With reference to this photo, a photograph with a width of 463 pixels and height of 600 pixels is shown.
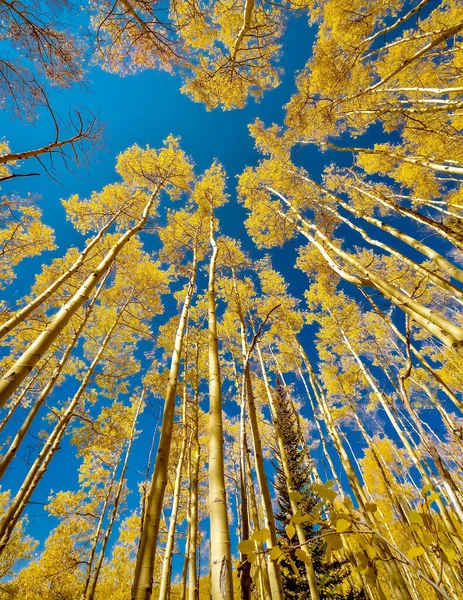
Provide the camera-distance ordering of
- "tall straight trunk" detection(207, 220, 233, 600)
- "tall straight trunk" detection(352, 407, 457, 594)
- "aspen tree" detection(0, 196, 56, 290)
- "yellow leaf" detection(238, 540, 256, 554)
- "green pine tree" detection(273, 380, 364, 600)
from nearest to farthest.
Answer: "yellow leaf" detection(238, 540, 256, 554), "tall straight trunk" detection(207, 220, 233, 600), "tall straight trunk" detection(352, 407, 457, 594), "green pine tree" detection(273, 380, 364, 600), "aspen tree" detection(0, 196, 56, 290)

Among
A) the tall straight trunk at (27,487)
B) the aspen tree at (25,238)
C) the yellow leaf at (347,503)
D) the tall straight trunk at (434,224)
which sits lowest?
the yellow leaf at (347,503)

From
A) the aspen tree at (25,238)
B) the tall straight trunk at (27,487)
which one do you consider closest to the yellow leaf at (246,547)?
the tall straight trunk at (27,487)

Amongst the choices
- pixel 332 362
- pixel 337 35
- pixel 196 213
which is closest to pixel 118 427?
pixel 196 213

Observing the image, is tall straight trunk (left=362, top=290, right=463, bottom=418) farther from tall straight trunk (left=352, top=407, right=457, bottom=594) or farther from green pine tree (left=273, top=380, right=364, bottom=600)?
green pine tree (left=273, top=380, right=364, bottom=600)

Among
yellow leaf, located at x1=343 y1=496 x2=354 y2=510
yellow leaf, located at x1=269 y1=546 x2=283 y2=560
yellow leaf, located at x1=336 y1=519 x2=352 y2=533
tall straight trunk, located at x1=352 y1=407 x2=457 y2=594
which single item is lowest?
yellow leaf, located at x1=269 y1=546 x2=283 y2=560

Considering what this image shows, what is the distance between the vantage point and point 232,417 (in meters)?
13.4

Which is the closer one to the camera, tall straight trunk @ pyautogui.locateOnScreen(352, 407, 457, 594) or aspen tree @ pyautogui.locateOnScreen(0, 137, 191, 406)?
aspen tree @ pyautogui.locateOnScreen(0, 137, 191, 406)

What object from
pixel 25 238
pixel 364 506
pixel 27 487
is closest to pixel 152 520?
pixel 364 506

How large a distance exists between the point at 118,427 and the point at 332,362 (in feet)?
30.5

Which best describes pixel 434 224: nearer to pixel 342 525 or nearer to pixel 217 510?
pixel 342 525

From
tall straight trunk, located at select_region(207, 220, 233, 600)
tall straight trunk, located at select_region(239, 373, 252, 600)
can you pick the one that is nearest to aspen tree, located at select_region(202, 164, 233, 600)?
tall straight trunk, located at select_region(207, 220, 233, 600)

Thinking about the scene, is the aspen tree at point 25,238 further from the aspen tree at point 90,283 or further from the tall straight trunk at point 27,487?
the tall straight trunk at point 27,487

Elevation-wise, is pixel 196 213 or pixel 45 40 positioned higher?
pixel 196 213

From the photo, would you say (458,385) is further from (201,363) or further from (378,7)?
(378,7)
